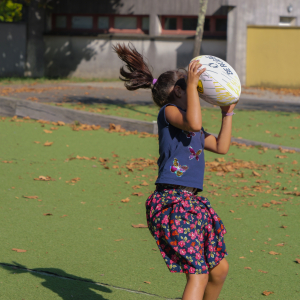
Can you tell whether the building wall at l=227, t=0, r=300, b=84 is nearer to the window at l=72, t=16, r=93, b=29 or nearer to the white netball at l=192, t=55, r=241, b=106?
the window at l=72, t=16, r=93, b=29

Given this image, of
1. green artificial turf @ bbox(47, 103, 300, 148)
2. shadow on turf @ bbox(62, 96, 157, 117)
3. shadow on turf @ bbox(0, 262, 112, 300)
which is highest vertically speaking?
shadow on turf @ bbox(62, 96, 157, 117)

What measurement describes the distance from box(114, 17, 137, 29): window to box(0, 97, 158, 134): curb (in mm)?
15723

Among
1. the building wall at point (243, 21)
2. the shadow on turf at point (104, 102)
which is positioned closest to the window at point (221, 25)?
the building wall at point (243, 21)

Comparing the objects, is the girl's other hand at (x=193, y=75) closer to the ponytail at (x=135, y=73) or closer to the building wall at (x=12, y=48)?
the ponytail at (x=135, y=73)

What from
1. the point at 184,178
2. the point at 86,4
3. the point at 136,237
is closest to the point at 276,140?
the point at 136,237

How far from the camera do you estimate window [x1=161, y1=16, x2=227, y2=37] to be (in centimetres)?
2459

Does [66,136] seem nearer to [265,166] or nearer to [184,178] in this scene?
A: [265,166]

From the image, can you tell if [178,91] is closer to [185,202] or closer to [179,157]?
[179,157]

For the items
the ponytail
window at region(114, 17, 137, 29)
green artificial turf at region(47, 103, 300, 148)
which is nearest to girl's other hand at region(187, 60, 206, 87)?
the ponytail

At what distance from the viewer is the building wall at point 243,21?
22.6 m

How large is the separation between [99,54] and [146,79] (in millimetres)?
23000

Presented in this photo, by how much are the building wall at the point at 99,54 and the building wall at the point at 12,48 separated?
1.31m

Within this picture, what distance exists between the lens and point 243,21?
22672mm

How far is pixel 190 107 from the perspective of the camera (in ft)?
9.09
